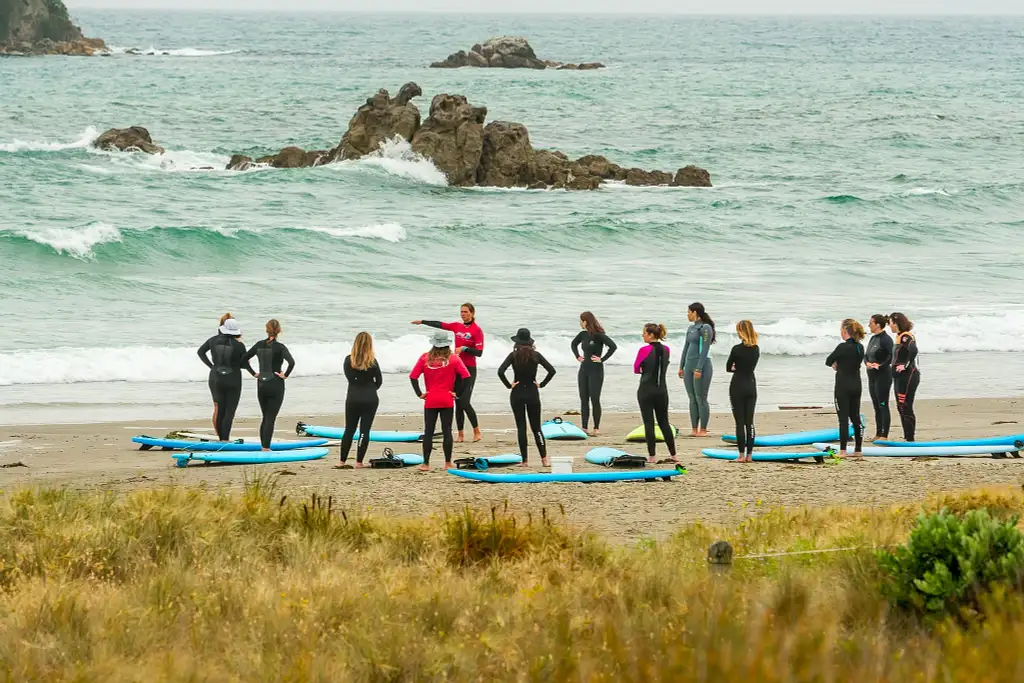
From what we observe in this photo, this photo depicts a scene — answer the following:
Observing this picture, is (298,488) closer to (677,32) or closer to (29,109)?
(29,109)

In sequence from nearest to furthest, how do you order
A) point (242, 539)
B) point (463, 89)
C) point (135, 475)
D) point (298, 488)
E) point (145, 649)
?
point (145, 649)
point (242, 539)
point (298, 488)
point (135, 475)
point (463, 89)

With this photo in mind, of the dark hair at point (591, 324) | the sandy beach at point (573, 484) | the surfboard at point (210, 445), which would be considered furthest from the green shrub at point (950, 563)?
the surfboard at point (210, 445)

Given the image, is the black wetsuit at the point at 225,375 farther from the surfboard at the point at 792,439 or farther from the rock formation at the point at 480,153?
the rock formation at the point at 480,153

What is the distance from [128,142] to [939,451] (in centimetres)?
4343

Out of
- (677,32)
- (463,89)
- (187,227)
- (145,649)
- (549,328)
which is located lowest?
(145,649)

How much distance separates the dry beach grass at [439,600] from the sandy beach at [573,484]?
0.99 meters

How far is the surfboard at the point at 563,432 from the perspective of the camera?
14.8 m

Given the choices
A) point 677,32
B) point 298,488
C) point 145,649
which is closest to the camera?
point 145,649

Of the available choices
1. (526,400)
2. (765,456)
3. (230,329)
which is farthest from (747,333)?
(230,329)

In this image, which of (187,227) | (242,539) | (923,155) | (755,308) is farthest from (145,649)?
(923,155)

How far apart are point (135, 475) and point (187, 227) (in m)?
21.8

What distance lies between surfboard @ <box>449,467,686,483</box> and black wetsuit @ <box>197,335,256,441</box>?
11.1 feet

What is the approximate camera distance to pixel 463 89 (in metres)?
76.0

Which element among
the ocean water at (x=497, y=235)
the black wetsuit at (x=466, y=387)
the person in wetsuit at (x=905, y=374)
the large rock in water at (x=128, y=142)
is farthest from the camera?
the large rock in water at (x=128, y=142)
